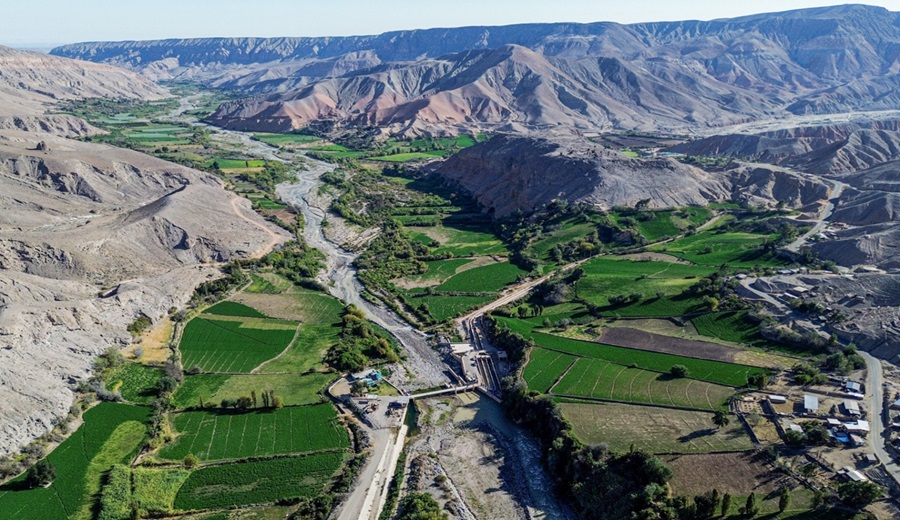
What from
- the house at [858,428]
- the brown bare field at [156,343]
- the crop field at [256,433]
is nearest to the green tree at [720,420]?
the house at [858,428]

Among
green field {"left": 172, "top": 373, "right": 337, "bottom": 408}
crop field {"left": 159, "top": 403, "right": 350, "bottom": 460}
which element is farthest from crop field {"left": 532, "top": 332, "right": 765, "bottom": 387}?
crop field {"left": 159, "top": 403, "right": 350, "bottom": 460}

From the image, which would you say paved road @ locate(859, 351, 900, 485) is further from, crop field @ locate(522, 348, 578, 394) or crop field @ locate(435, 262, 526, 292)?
crop field @ locate(435, 262, 526, 292)

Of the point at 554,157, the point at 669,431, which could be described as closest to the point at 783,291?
the point at 669,431

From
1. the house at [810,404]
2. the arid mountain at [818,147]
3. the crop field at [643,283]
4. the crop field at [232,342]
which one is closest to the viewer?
the house at [810,404]

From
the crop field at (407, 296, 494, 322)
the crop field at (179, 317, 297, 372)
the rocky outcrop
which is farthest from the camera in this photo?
the rocky outcrop

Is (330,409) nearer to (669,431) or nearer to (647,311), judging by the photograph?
(669,431)

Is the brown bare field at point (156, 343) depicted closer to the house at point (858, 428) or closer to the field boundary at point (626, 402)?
the field boundary at point (626, 402)
